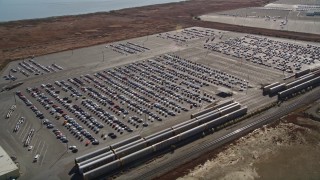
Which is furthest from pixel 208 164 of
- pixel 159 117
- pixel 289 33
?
pixel 289 33

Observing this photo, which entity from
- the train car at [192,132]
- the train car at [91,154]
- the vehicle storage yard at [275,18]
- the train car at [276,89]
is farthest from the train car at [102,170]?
the vehicle storage yard at [275,18]

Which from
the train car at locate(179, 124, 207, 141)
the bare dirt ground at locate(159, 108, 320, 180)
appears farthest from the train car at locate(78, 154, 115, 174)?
the train car at locate(179, 124, 207, 141)

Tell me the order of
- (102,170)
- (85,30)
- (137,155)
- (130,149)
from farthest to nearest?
1. (85,30)
2. (130,149)
3. (137,155)
4. (102,170)

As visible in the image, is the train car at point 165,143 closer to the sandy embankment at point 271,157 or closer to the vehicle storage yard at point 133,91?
the vehicle storage yard at point 133,91

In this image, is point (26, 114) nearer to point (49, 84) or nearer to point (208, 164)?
point (49, 84)

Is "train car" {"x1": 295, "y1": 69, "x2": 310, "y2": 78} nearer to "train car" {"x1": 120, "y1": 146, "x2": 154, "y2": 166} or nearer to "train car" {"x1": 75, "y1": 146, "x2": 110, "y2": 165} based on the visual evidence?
"train car" {"x1": 120, "y1": 146, "x2": 154, "y2": 166}

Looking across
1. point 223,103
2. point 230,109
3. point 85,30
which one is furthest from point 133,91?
point 85,30

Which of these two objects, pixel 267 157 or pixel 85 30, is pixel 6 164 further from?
pixel 85 30
